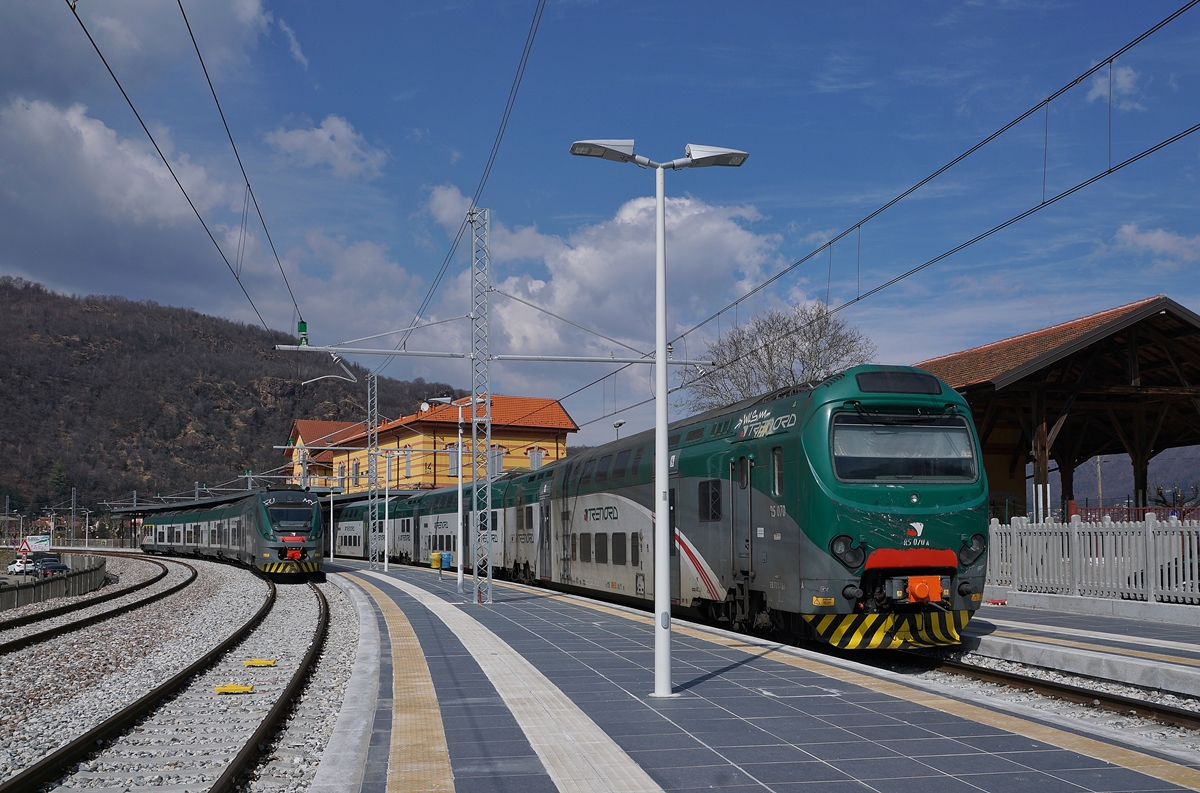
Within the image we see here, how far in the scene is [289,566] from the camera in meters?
35.3

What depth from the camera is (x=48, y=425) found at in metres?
134

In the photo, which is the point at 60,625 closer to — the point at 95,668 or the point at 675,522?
the point at 95,668

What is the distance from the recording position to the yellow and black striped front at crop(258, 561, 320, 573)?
115 feet

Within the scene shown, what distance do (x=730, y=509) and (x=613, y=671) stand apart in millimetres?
4508

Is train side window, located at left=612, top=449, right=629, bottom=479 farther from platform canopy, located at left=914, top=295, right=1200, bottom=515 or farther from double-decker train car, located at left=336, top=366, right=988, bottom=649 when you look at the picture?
platform canopy, located at left=914, top=295, right=1200, bottom=515

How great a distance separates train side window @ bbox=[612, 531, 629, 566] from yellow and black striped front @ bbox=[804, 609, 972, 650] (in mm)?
8366

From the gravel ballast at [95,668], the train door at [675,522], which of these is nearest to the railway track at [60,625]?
the gravel ballast at [95,668]

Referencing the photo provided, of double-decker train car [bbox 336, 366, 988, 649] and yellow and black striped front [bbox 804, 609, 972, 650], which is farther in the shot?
yellow and black striped front [bbox 804, 609, 972, 650]

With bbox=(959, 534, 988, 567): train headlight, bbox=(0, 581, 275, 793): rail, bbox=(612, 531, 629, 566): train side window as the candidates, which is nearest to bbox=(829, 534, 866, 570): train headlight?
bbox=(959, 534, 988, 567): train headlight

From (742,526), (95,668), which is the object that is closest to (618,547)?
(742,526)

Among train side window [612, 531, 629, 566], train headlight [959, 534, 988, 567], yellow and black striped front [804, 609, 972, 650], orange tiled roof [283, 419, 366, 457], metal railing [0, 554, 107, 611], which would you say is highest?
orange tiled roof [283, 419, 366, 457]

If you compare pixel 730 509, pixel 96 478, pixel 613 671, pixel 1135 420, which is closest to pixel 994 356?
pixel 1135 420

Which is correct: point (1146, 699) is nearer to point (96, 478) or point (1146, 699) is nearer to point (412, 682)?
point (412, 682)

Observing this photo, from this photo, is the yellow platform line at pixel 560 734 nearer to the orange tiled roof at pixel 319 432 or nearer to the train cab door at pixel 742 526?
the train cab door at pixel 742 526
